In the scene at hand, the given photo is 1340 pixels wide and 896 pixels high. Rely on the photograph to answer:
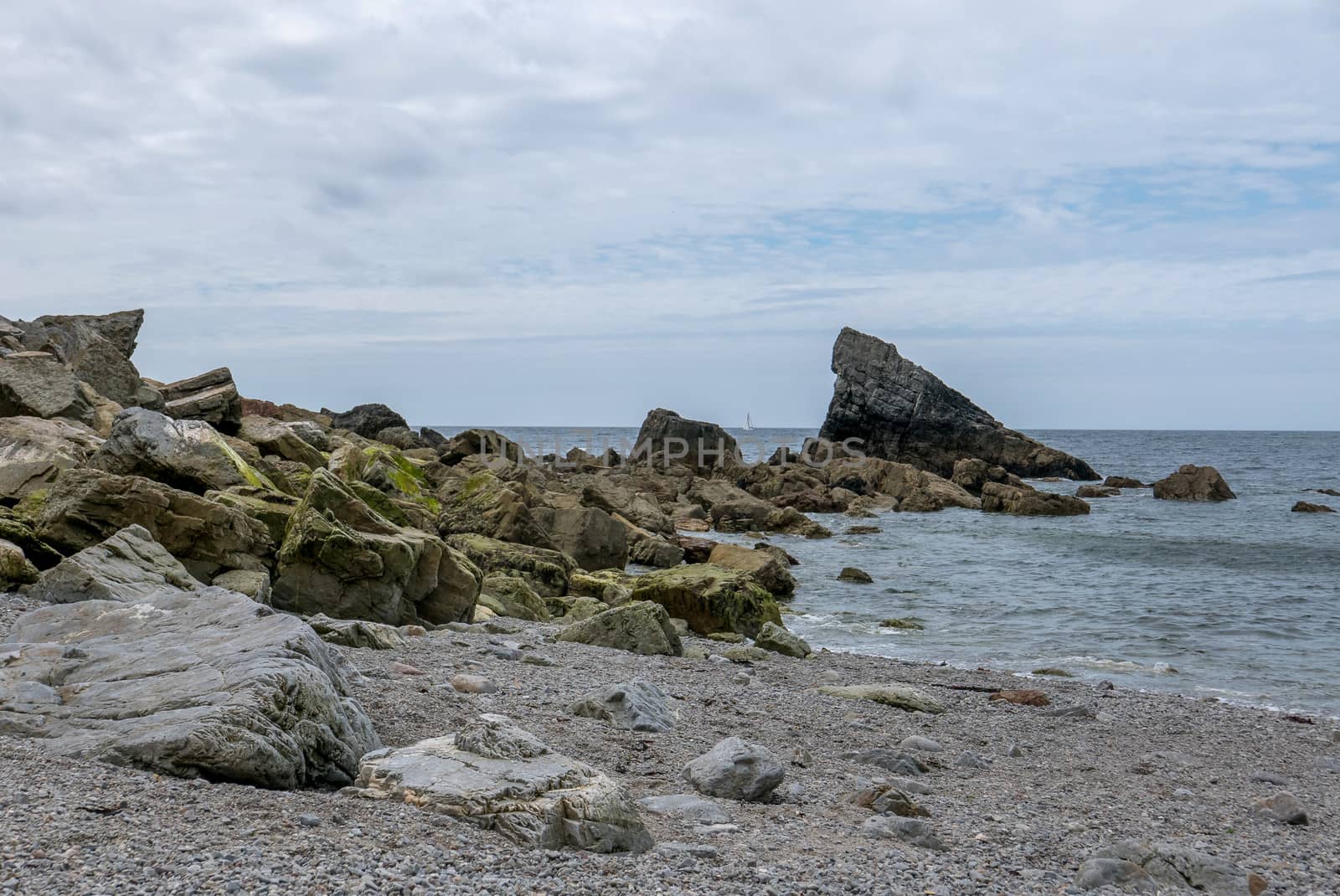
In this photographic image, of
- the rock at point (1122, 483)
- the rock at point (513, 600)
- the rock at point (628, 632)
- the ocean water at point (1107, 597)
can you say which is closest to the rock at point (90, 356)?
the rock at point (513, 600)

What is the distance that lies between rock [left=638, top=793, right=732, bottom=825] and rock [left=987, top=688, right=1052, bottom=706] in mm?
6542

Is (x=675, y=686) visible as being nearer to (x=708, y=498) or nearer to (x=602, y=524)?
(x=602, y=524)

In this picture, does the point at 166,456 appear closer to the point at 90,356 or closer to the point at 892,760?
the point at 892,760

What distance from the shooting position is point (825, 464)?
58344mm

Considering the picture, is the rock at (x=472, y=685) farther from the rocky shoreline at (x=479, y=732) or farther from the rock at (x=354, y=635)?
the rock at (x=354, y=635)

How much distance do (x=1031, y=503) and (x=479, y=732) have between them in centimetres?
4303

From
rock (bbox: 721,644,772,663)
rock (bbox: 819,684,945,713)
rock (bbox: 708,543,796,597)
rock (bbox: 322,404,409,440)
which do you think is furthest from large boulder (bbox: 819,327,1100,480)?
rock (bbox: 819,684,945,713)

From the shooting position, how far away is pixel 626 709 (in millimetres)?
8297

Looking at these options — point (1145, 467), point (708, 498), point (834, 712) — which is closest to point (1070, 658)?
point (834, 712)

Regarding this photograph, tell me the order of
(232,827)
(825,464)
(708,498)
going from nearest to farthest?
(232,827)
(708,498)
(825,464)

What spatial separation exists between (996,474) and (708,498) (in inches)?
988

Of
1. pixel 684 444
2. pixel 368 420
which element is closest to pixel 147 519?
pixel 368 420

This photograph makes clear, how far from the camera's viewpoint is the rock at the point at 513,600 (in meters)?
15.3

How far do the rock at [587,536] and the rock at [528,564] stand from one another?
290 centimetres
